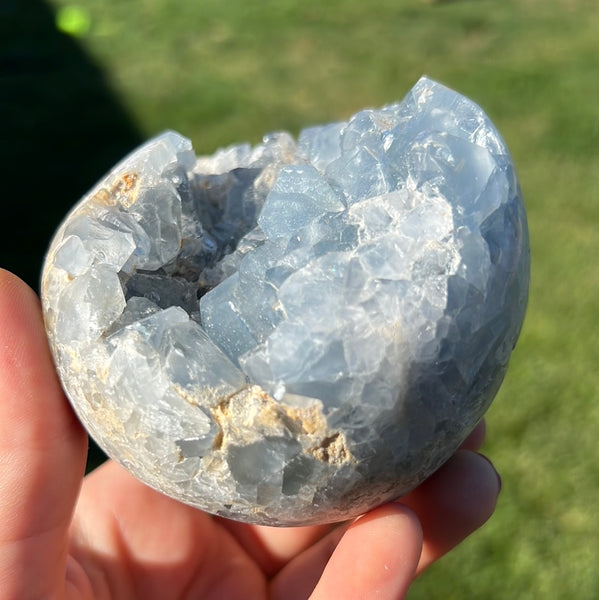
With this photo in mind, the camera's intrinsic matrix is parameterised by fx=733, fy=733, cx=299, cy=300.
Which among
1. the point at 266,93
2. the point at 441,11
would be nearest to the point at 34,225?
the point at 266,93

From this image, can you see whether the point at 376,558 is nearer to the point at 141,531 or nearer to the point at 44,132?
the point at 141,531

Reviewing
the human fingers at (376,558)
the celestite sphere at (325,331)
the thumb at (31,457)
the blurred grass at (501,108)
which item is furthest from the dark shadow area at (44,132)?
the human fingers at (376,558)

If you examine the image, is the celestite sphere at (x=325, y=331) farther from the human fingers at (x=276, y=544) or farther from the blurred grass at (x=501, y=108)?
the blurred grass at (x=501, y=108)

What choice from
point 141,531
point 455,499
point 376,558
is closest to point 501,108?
point 455,499

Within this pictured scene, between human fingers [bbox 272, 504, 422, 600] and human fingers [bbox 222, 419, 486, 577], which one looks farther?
human fingers [bbox 222, 419, 486, 577]

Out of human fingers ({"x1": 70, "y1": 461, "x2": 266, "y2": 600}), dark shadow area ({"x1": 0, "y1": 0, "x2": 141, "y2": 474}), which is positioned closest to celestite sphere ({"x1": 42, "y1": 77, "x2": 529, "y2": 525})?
human fingers ({"x1": 70, "y1": 461, "x2": 266, "y2": 600})

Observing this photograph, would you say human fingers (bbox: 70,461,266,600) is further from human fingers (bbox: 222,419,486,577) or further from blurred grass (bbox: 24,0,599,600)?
blurred grass (bbox: 24,0,599,600)

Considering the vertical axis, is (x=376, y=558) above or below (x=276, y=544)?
above
